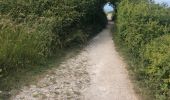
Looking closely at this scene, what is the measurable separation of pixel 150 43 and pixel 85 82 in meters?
1.92

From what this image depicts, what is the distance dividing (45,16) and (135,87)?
600 centimetres

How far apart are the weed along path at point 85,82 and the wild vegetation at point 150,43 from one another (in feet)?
1.76

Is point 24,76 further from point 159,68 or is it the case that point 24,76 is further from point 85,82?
point 159,68

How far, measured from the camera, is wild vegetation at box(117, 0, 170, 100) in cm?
864

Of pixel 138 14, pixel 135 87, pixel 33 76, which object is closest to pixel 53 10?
pixel 138 14

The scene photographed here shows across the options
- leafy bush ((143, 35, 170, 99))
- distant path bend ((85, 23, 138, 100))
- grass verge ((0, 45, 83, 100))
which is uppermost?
leafy bush ((143, 35, 170, 99))

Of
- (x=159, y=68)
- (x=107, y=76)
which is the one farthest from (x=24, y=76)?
(x=159, y=68)

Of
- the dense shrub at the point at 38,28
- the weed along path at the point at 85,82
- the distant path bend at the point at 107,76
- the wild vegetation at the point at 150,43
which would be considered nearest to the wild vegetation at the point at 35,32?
the dense shrub at the point at 38,28

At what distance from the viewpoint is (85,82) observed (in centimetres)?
1091

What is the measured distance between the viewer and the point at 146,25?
1259 centimetres

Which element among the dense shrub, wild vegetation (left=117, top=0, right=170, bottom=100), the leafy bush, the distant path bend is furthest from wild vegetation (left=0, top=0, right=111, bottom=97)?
the leafy bush

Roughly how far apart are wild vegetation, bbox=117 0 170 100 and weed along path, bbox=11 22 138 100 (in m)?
0.54

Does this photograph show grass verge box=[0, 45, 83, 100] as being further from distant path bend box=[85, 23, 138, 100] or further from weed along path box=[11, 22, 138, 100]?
distant path bend box=[85, 23, 138, 100]

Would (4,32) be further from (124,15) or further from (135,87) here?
(124,15)
